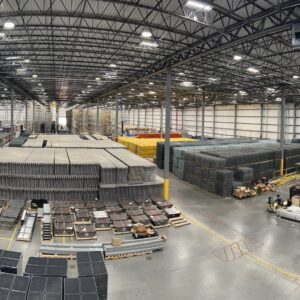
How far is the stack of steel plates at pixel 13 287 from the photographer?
563 centimetres

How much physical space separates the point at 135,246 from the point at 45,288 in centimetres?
453

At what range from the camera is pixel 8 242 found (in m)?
10.7

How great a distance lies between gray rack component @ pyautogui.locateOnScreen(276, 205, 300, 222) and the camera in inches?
562

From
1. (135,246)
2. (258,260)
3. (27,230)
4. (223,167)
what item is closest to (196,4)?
(135,246)

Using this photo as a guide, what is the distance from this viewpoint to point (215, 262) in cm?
984

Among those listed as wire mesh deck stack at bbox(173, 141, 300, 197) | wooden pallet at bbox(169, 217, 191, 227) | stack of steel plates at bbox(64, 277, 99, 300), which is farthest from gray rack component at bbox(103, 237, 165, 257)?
wire mesh deck stack at bbox(173, 141, 300, 197)

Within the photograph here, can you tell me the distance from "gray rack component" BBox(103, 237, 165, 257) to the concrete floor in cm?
30

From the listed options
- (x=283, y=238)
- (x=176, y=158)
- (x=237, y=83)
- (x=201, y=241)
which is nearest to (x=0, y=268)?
(x=201, y=241)

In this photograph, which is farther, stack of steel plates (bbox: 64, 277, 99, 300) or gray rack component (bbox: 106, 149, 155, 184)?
gray rack component (bbox: 106, 149, 155, 184)

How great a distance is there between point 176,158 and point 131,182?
31.7ft

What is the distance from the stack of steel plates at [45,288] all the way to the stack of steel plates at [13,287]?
0.37 feet

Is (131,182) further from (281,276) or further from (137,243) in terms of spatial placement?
(281,276)

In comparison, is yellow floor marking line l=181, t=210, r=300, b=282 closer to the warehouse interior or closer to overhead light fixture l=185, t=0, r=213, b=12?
the warehouse interior

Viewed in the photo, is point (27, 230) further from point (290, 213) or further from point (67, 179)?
point (290, 213)
